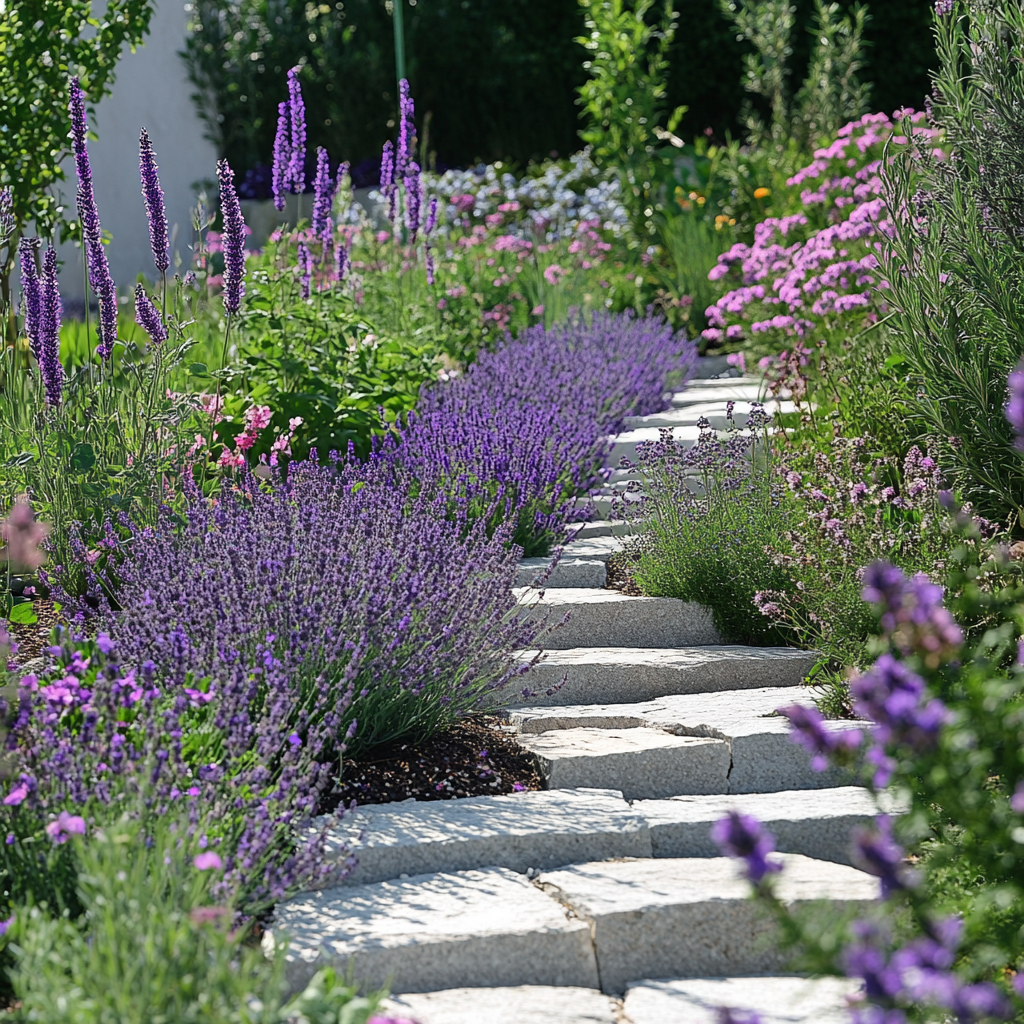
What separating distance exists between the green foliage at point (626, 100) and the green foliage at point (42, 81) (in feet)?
14.8

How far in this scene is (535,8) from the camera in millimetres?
11852

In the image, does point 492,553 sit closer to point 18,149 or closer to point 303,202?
point 18,149

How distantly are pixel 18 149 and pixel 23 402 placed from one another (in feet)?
4.22

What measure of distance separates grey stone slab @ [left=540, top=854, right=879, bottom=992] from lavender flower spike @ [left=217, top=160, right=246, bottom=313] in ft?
7.02

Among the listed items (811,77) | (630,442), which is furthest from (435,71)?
(630,442)

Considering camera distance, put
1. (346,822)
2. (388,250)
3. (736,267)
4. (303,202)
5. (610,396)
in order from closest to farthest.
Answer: (346,822), (610,396), (388,250), (736,267), (303,202)

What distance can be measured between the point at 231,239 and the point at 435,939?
225cm

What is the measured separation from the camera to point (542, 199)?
9344 mm

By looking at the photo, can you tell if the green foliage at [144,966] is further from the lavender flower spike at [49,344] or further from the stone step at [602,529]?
the stone step at [602,529]

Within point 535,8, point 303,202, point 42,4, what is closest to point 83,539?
point 42,4

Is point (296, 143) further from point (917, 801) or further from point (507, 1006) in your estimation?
point (917, 801)

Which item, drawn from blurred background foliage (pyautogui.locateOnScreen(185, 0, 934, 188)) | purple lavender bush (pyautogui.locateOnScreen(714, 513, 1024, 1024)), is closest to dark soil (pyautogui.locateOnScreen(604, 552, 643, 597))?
purple lavender bush (pyautogui.locateOnScreen(714, 513, 1024, 1024))

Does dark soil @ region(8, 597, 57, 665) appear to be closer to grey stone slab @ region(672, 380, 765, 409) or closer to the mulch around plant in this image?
the mulch around plant

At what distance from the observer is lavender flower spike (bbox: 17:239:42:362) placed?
128 inches
